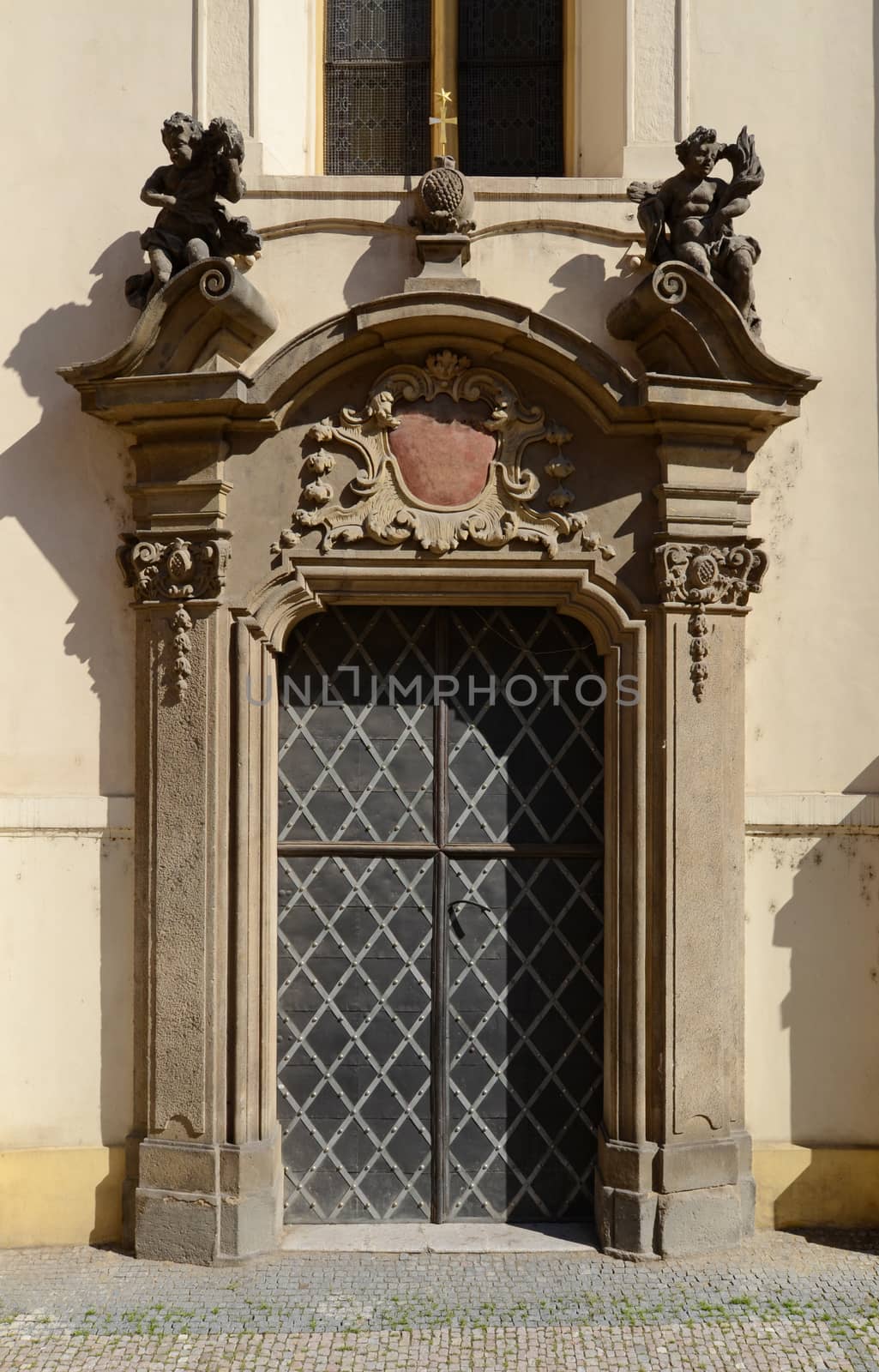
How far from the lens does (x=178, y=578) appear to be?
5625 millimetres

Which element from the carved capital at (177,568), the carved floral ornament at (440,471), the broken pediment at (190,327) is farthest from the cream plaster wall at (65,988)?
the broken pediment at (190,327)

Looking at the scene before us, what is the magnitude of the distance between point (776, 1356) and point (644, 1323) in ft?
1.72

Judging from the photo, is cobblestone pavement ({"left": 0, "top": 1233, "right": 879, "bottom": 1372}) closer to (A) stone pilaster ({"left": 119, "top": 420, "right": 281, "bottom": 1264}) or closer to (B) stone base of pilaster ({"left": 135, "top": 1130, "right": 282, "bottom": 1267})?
(B) stone base of pilaster ({"left": 135, "top": 1130, "right": 282, "bottom": 1267})

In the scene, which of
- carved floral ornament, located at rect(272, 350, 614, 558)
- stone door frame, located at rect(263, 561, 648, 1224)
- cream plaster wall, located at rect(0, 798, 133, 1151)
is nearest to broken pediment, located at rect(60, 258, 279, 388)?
carved floral ornament, located at rect(272, 350, 614, 558)

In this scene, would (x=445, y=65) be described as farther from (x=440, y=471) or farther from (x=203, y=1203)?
(x=203, y=1203)

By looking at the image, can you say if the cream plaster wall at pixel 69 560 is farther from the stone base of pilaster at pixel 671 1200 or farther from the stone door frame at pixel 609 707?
the stone base of pilaster at pixel 671 1200

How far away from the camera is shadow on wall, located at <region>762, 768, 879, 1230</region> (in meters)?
5.89

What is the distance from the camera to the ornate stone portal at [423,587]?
560 centimetres

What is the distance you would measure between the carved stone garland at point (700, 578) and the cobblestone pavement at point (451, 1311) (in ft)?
8.32

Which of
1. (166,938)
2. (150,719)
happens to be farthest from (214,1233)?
(150,719)

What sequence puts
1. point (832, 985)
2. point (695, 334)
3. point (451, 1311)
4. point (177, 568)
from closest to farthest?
point (451, 1311), point (695, 334), point (177, 568), point (832, 985)

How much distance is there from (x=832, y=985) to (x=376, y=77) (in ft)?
16.6

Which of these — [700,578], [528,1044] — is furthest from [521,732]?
[528,1044]

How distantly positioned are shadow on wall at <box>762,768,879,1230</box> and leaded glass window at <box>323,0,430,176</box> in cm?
403
